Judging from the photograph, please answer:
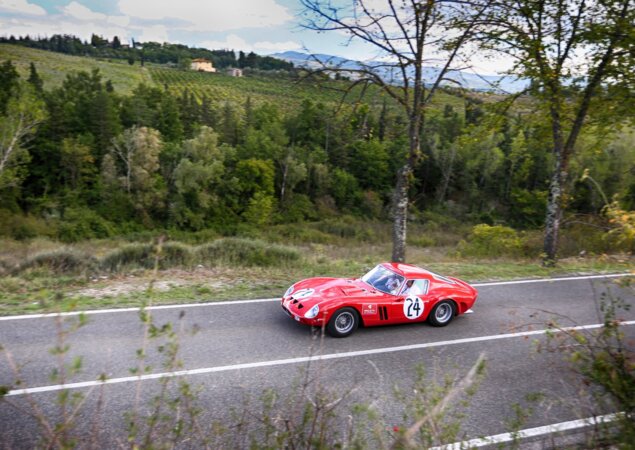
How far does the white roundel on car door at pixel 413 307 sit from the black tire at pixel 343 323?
104 centimetres

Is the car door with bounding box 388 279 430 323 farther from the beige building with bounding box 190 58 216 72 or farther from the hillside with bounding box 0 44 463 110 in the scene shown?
the beige building with bounding box 190 58 216 72

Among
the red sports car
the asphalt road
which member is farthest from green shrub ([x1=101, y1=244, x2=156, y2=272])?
the red sports car

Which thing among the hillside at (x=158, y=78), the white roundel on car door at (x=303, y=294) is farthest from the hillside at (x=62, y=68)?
the white roundel on car door at (x=303, y=294)

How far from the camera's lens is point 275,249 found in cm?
1548

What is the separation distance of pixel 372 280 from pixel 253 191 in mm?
46993

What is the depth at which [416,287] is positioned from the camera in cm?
916

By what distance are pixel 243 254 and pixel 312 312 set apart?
22.2 feet

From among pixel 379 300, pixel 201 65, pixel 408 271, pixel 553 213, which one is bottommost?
pixel 379 300

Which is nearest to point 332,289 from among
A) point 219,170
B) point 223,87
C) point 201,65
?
point 219,170

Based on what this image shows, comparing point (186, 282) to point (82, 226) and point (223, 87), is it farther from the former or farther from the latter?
point (223, 87)

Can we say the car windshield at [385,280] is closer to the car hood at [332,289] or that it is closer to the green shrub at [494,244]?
the car hood at [332,289]

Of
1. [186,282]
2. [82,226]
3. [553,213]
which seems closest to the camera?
[186,282]

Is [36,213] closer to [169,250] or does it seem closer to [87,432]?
[169,250]

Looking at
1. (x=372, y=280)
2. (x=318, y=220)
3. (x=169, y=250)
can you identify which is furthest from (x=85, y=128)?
(x=372, y=280)
